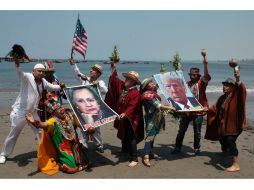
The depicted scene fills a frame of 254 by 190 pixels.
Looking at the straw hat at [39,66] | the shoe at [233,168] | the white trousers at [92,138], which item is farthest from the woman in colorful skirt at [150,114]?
the straw hat at [39,66]

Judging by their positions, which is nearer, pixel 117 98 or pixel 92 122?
pixel 92 122

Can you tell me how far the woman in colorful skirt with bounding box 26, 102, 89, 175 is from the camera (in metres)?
6.20

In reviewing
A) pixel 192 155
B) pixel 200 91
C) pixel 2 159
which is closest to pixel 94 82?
pixel 200 91

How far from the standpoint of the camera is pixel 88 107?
6605mm

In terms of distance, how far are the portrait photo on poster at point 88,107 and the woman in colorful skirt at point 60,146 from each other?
231 mm

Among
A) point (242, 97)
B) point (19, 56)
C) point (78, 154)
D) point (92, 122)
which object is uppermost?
point (19, 56)

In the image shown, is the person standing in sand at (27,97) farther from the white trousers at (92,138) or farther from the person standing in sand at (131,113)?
the person standing in sand at (131,113)

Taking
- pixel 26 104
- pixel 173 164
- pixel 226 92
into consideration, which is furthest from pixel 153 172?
pixel 26 104

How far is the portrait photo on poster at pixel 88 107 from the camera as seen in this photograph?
6.38 meters

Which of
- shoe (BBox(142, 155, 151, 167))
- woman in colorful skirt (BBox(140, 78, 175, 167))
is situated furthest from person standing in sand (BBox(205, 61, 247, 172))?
shoe (BBox(142, 155, 151, 167))

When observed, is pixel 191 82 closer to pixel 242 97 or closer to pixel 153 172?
pixel 242 97

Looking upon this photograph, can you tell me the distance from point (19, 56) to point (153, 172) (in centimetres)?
348

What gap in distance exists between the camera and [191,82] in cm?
764

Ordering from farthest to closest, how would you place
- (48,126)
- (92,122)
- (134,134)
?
1. (134,134)
2. (92,122)
3. (48,126)
